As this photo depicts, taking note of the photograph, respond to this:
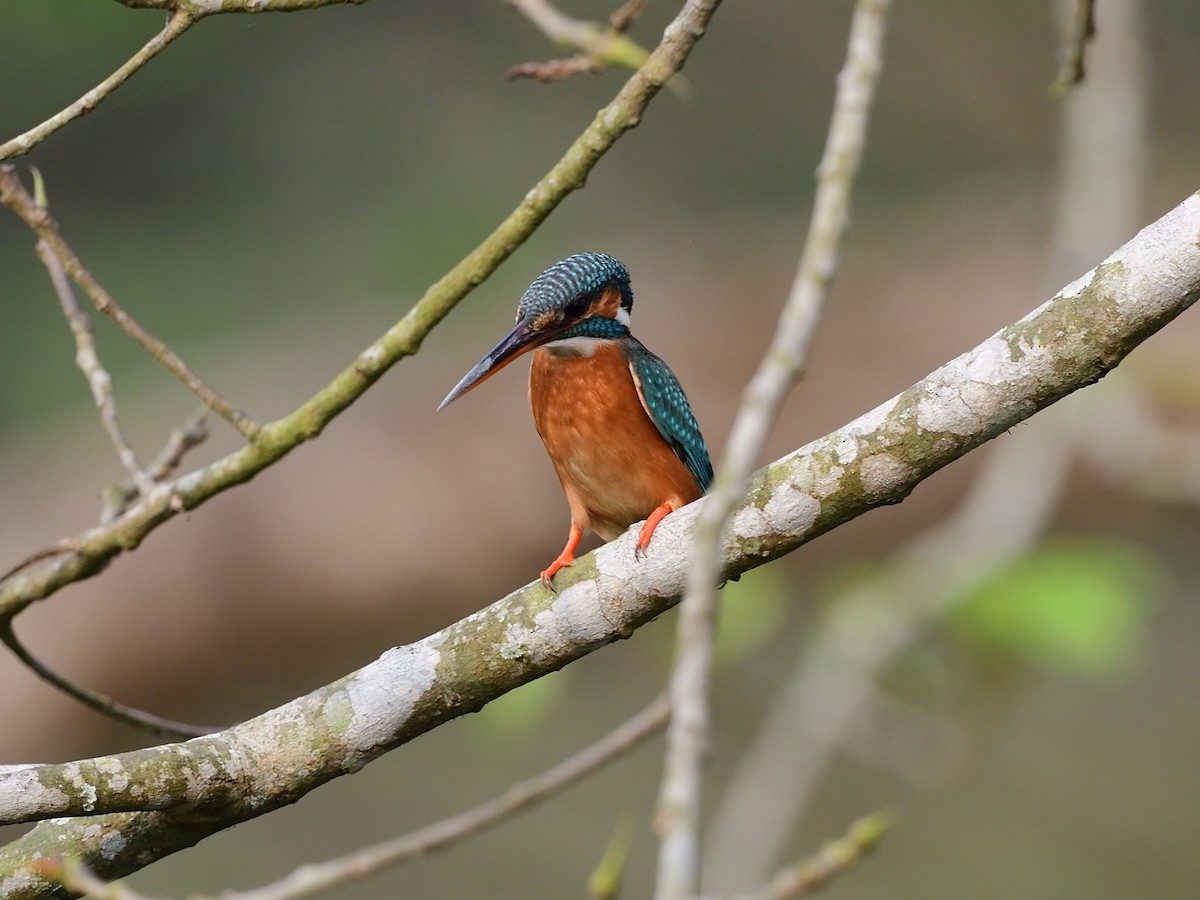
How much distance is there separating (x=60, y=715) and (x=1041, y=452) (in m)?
3.04

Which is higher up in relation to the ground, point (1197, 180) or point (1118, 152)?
point (1197, 180)

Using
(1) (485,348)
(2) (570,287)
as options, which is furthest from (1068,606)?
(1) (485,348)

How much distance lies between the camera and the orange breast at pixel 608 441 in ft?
6.61

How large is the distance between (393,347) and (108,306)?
0.37 meters

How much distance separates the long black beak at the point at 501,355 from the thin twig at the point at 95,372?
429mm

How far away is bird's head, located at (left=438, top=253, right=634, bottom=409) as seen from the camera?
1.68 metres

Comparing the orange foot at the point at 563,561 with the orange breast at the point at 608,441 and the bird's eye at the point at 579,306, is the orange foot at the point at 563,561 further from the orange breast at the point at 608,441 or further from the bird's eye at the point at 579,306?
the bird's eye at the point at 579,306

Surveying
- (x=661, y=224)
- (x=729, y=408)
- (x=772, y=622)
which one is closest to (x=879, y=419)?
(x=772, y=622)

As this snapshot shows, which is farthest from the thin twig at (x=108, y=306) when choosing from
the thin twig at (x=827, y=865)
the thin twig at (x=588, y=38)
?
the thin twig at (x=827, y=865)

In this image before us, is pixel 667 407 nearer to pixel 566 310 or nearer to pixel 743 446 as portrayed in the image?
pixel 566 310

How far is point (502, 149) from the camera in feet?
17.2

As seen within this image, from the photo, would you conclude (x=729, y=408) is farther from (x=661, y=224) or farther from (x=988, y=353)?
(x=988, y=353)

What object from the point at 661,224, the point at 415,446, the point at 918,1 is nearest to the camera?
the point at 415,446

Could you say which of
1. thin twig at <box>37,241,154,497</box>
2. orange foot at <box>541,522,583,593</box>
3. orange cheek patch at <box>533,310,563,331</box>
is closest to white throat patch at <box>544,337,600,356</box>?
orange cheek patch at <box>533,310,563,331</box>
